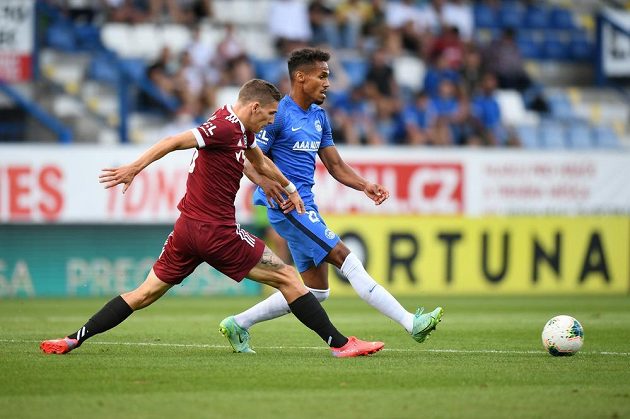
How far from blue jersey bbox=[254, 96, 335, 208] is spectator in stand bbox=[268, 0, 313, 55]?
14431mm

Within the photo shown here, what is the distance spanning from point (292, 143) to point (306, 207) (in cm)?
57

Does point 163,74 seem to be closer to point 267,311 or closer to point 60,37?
point 60,37

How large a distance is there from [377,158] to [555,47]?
8.04 metres

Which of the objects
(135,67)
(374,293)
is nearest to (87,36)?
(135,67)

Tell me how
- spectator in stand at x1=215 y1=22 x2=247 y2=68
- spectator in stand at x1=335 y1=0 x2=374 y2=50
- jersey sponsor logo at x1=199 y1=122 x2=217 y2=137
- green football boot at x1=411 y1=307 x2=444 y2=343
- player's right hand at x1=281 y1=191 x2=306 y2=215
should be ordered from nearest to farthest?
jersey sponsor logo at x1=199 y1=122 x2=217 y2=137 < green football boot at x1=411 y1=307 x2=444 y2=343 < player's right hand at x1=281 y1=191 x2=306 y2=215 < spectator in stand at x1=215 y1=22 x2=247 y2=68 < spectator in stand at x1=335 y1=0 x2=374 y2=50

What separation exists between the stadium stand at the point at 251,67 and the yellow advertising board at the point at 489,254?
3156mm

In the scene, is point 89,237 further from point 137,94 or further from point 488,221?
point 488,221

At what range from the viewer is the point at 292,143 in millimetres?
10523

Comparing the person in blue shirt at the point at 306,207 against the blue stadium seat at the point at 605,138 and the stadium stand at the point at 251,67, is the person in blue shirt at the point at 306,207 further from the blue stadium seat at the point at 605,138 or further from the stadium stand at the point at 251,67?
the blue stadium seat at the point at 605,138

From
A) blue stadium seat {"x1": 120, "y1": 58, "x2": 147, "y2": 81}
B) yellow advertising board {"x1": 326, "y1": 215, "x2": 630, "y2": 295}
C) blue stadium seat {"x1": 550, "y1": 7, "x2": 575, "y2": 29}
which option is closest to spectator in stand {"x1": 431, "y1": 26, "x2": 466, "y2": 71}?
blue stadium seat {"x1": 550, "y1": 7, "x2": 575, "y2": 29}

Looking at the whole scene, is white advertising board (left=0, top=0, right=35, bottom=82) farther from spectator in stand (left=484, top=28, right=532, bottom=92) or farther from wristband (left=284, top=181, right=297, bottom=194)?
wristband (left=284, top=181, right=297, bottom=194)

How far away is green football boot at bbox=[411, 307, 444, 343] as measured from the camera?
32.4ft

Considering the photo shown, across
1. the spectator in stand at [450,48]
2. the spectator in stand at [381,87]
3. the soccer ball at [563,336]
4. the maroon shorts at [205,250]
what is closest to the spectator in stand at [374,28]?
the spectator in stand at [450,48]

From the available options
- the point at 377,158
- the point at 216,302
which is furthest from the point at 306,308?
the point at 377,158
